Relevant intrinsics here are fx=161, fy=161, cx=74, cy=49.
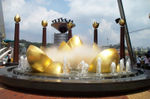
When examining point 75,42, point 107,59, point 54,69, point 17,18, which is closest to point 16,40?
point 17,18

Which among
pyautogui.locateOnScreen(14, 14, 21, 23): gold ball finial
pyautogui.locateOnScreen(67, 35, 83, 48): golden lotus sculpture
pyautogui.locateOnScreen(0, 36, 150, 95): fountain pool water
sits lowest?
pyautogui.locateOnScreen(0, 36, 150, 95): fountain pool water

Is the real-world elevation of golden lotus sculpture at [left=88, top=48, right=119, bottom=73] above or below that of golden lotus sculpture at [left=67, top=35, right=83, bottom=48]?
below

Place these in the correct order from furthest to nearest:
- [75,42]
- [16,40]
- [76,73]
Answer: [16,40], [75,42], [76,73]

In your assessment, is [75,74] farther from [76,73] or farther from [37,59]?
[37,59]

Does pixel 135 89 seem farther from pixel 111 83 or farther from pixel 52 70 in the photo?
pixel 52 70

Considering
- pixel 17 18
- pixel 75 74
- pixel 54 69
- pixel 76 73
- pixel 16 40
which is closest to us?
pixel 54 69

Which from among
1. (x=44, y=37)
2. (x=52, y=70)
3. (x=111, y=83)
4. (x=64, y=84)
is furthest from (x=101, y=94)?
(x=44, y=37)

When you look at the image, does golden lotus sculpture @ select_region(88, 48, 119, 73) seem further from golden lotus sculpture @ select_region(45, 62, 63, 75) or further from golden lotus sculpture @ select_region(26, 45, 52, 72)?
golden lotus sculpture @ select_region(26, 45, 52, 72)

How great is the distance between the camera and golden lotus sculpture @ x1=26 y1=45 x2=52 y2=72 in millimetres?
6613

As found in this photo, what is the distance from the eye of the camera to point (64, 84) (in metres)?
4.57

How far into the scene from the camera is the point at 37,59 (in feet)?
21.8

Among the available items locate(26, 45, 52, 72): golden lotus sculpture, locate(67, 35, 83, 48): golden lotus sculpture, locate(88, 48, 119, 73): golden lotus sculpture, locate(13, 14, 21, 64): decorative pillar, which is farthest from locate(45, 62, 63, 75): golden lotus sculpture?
locate(13, 14, 21, 64): decorative pillar

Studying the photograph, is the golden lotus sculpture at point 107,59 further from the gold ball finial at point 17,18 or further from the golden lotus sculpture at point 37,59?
the gold ball finial at point 17,18

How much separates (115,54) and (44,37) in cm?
985
